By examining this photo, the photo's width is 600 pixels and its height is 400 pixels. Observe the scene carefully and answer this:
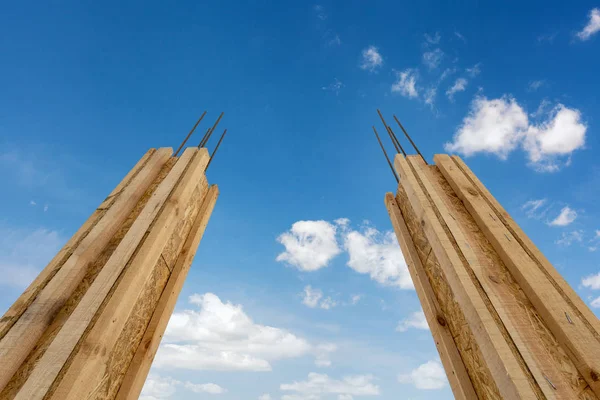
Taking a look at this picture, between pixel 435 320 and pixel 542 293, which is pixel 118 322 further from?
pixel 542 293

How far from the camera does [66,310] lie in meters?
2.38

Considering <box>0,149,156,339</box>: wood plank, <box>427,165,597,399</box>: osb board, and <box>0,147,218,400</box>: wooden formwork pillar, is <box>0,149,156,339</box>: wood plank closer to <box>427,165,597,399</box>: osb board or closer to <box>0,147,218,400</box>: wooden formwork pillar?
<box>0,147,218,400</box>: wooden formwork pillar

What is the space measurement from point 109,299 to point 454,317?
2.86m

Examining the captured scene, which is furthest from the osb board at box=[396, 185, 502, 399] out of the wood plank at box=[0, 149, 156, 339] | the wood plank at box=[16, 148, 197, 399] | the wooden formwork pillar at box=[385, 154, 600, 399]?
the wood plank at box=[0, 149, 156, 339]

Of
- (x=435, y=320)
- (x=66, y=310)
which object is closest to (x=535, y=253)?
(x=435, y=320)

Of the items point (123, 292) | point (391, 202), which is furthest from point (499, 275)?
point (123, 292)

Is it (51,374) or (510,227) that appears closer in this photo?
(51,374)

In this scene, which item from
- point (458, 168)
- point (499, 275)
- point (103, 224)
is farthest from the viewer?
point (458, 168)

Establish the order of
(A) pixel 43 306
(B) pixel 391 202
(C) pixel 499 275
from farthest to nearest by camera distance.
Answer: (B) pixel 391 202 < (C) pixel 499 275 < (A) pixel 43 306

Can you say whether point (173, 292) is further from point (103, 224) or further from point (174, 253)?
point (103, 224)

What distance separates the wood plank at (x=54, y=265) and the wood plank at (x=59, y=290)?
0.06m

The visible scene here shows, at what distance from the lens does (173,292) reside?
3311 mm

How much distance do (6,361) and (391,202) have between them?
3.98 m

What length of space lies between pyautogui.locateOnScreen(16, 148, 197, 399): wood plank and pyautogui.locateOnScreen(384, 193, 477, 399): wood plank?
2.73 meters
